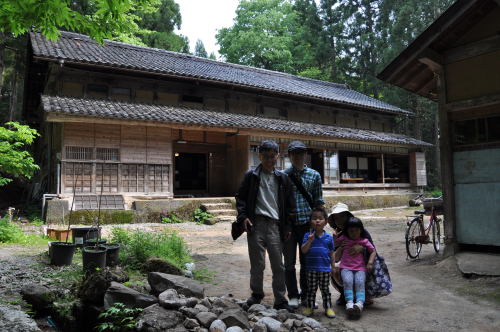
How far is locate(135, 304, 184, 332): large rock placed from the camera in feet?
11.1

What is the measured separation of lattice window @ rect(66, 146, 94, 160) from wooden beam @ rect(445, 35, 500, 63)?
426 inches

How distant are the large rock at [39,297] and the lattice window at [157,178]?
8.43 metres

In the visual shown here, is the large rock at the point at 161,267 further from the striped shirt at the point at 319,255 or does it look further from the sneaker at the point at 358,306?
the sneaker at the point at 358,306

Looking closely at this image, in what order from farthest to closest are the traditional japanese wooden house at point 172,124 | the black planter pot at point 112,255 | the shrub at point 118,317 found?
the traditional japanese wooden house at point 172,124 < the black planter pot at point 112,255 < the shrub at point 118,317

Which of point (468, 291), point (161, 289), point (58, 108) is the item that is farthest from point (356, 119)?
point (161, 289)

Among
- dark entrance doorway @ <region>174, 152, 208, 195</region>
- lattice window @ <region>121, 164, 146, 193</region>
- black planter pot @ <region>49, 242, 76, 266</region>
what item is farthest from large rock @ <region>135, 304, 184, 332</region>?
dark entrance doorway @ <region>174, 152, 208, 195</region>

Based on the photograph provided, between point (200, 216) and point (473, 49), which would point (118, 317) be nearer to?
point (473, 49)

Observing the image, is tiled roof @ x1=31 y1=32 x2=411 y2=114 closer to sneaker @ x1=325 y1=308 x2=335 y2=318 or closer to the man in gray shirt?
the man in gray shirt

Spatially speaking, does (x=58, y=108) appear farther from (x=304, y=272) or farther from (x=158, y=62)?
(x=304, y=272)

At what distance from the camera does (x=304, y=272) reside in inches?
158

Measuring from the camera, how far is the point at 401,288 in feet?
16.6

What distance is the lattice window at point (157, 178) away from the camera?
13141 mm

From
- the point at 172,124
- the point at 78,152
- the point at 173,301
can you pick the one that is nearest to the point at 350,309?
the point at 173,301

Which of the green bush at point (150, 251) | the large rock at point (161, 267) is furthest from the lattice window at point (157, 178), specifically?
the large rock at point (161, 267)
